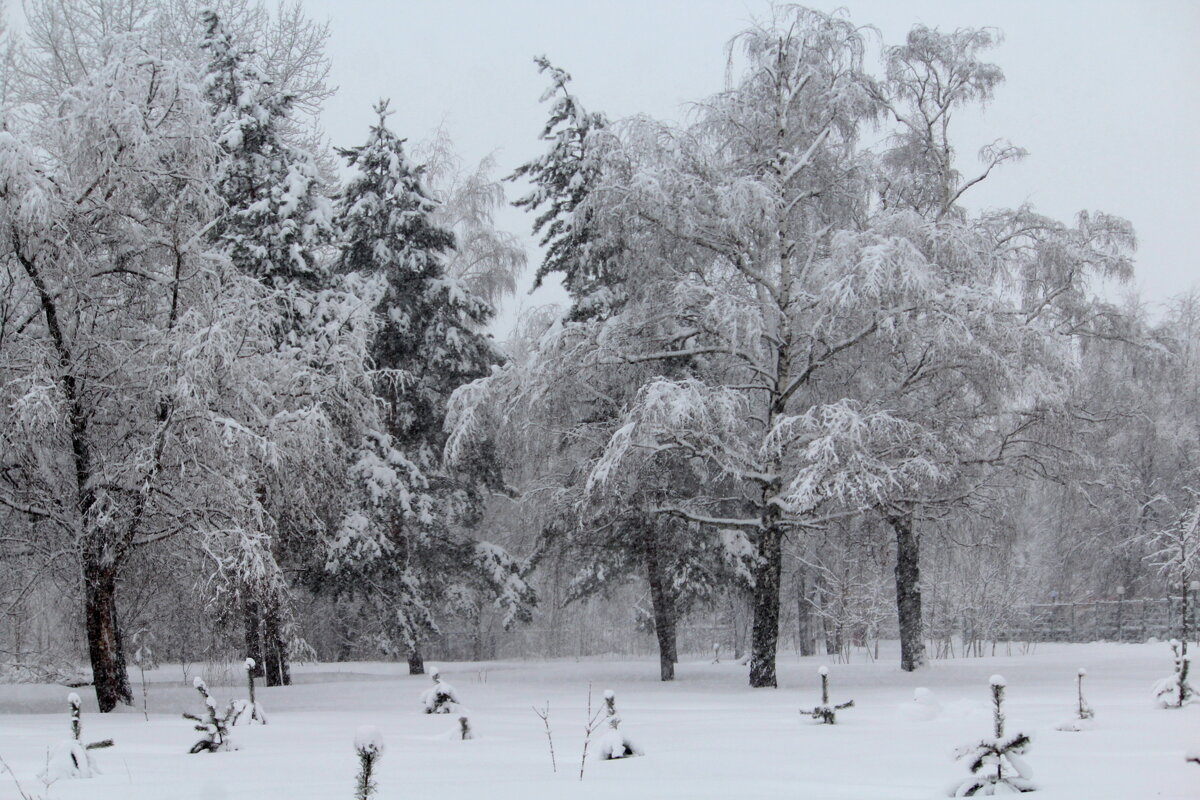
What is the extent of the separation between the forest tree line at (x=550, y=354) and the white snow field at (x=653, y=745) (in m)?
1.69

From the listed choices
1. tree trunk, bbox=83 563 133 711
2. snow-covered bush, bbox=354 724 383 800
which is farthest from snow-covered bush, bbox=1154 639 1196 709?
tree trunk, bbox=83 563 133 711

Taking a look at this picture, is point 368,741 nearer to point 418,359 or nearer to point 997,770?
point 997,770

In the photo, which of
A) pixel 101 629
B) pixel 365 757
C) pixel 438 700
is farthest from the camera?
pixel 101 629

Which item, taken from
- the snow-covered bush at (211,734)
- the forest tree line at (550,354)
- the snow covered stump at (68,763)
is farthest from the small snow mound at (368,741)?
the forest tree line at (550,354)

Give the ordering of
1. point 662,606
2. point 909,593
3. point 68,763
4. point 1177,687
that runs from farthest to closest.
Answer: point 662,606 < point 909,593 < point 1177,687 < point 68,763

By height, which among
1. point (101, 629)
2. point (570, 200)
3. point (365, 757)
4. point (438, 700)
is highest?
point (570, 200)

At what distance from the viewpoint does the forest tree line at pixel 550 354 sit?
12453 millimetres

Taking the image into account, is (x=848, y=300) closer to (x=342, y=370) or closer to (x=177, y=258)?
(x=342, y=370)

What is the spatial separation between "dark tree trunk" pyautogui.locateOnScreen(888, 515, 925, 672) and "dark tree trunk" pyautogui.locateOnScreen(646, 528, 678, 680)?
4029mm

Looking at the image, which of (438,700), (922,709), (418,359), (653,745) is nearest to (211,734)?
(438,700)

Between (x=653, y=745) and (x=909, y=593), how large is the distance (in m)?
10.3

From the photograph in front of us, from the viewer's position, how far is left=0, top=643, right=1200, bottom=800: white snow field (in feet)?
20.5

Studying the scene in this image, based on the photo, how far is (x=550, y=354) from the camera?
52.8 feet

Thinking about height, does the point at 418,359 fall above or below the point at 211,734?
above
